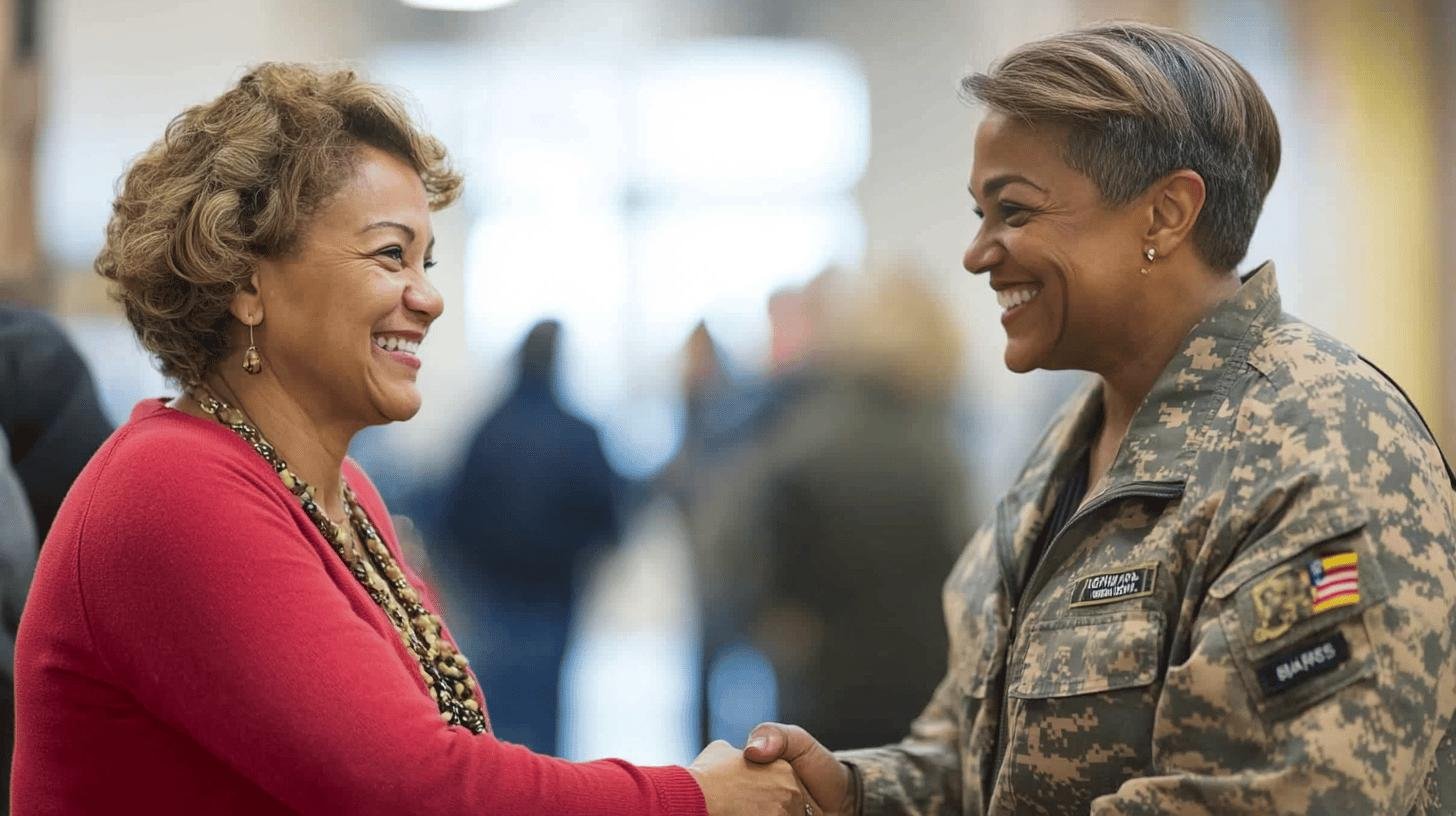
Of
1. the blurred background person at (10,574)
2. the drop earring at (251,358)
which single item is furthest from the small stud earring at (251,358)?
the blurred background person at (10,574)

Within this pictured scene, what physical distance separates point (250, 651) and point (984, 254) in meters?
1.18

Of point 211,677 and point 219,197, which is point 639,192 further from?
point 211,677

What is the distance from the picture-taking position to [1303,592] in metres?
1.85

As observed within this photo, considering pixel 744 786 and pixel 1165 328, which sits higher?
pixel 1165 328

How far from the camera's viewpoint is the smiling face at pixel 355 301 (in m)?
2.13

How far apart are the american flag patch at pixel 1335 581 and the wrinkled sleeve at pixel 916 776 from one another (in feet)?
2.67

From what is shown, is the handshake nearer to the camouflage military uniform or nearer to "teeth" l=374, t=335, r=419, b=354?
the camouflage military uniform

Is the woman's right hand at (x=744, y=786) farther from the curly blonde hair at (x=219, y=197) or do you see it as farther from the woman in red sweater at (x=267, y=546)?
the curly blonde hair at (x=219, y=197)

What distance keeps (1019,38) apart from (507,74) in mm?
2852

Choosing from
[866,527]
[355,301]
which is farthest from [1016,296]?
[866,527]

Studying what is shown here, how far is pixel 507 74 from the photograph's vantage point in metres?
8.80

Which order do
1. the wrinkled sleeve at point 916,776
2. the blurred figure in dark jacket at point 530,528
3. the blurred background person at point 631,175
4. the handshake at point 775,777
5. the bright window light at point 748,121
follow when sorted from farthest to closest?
the bright window light at point 748,121 → the blurred background person at point 631,175 → the blurred figure in dark jacket at point 530,528 → the wrinkled sleeve at point 916,776 → the handshake at point 775,777

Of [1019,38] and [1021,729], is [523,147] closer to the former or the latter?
[1019,38]

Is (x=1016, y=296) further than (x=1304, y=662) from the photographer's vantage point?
Yes
